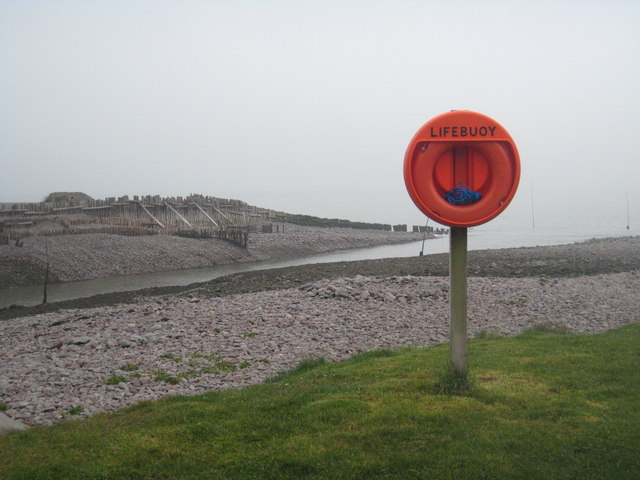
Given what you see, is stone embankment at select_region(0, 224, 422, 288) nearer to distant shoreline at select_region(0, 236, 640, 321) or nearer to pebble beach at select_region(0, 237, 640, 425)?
distant shoreline at select_region(0, 236, 640, 321)

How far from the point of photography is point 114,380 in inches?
374

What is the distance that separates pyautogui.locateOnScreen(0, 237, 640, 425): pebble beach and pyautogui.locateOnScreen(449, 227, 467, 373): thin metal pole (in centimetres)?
421

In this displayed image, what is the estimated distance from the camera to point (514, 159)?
582 centimetres

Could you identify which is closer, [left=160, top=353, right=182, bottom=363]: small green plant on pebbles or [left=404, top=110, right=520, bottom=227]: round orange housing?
[left=404, top=110, right=520, bottom=227]: round orange housing

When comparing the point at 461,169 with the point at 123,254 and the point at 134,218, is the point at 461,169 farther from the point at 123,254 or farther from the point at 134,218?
the point at 134,218

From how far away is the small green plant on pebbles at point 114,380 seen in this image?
9442mm

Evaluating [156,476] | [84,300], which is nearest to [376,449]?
[156,476]

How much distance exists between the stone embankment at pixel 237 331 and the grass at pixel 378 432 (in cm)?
254

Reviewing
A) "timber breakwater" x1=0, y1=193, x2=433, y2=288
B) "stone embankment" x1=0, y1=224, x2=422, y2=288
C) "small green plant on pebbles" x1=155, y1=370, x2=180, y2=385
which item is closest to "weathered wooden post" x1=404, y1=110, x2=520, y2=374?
"small green plant on pebbles" x1=155, y1=370, x2=180, y2=385

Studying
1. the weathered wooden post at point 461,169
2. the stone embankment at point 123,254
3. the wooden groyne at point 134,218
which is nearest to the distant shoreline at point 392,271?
the stone embankment at point 123,254

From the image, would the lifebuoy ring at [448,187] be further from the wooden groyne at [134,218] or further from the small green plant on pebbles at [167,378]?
the wooden groyne at [134,218]

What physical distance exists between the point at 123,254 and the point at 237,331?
83.2 ft

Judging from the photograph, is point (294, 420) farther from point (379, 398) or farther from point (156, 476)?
point (156, 476)

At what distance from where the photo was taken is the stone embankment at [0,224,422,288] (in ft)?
103
